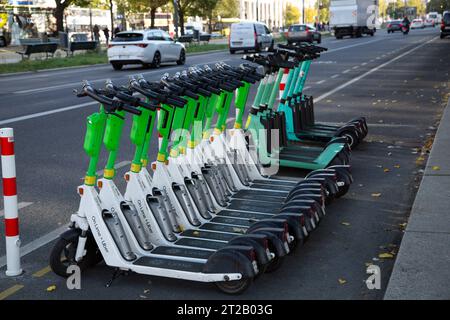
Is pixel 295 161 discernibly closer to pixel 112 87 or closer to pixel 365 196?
pixel 365 196

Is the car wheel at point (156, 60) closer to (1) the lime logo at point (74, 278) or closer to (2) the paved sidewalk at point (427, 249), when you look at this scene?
(2) the paved sidewalk at point (427, 249)

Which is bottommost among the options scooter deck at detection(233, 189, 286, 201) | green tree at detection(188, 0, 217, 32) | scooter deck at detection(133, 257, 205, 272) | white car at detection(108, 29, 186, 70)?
scooter deck at detection(133, 257, 205, 272)

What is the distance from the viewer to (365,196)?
6883mm

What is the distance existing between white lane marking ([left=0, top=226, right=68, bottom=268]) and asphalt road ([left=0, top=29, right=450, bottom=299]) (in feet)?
0.05

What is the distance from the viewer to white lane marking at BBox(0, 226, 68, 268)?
16.9ft

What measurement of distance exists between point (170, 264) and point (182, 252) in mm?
261

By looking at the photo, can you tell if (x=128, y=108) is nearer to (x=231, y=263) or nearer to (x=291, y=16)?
(x=231, y=263)

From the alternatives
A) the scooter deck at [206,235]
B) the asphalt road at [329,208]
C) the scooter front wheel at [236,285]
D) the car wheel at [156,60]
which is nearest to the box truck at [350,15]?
the car wheel at [156,60]

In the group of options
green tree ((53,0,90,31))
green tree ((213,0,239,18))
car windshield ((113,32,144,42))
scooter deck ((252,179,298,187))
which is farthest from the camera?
green tree ((213,0,239,18))

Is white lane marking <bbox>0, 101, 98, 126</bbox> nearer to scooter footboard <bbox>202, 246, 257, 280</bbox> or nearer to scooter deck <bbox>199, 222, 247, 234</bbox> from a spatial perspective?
scooter deck <bbox>199, 222, 247, 234</bbox>

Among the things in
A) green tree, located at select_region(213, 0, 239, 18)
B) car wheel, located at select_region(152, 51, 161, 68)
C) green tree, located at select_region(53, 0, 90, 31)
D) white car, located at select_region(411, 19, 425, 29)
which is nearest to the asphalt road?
car wheel, located at select_region(152, 51, 161, 68)

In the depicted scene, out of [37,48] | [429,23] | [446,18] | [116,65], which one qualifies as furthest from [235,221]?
[429,23]
